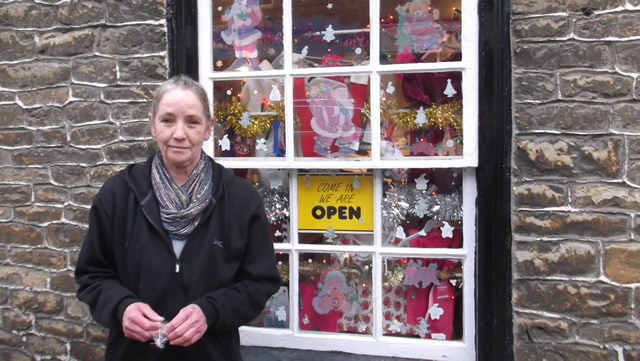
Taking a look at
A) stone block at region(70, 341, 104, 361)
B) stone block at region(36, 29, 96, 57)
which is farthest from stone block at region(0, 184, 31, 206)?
stone block at region(70, 341, 104, 361)

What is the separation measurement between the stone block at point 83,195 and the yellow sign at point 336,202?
4.03ft

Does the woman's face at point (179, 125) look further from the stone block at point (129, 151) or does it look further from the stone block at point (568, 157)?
the stone block at point (568, 157)

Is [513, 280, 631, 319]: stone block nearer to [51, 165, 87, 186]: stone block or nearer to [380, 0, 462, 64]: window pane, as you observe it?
[380, 0, 462, 64]: window pane

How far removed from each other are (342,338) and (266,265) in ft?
4.50

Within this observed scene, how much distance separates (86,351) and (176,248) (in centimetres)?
173

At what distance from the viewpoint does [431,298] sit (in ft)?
10.1

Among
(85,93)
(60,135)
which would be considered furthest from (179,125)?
(60,135)

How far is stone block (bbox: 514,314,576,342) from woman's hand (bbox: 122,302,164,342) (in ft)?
6.05

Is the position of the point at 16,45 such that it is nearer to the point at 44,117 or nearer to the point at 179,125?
the point at 44,117

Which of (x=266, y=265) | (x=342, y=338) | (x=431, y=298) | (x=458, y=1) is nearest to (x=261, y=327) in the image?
(x=342, y=338)

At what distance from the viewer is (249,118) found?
3.23 m

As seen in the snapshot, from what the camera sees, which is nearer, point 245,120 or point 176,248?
point 176,248

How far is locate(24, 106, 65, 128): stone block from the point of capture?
319cm

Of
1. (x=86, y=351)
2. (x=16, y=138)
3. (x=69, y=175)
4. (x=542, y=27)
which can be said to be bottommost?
(x=86, y=351)
